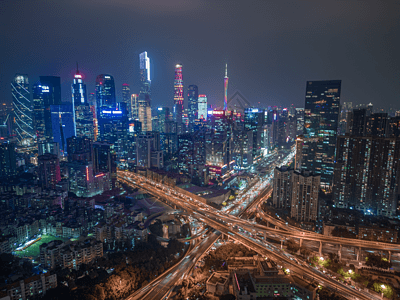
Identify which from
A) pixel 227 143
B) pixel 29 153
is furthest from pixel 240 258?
pixel 29 153

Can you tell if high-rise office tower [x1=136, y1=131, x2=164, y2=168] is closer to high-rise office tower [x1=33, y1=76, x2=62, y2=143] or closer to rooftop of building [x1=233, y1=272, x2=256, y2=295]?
high-rise office tower [x1=33, y1=76, x2=62, y2=143]

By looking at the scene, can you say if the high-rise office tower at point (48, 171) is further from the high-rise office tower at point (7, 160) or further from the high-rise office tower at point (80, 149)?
the high-rise office tower at point (7, 160)

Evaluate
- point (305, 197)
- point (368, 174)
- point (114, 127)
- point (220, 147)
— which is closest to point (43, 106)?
point (114, 127)

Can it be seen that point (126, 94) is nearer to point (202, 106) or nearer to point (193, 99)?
point (193, 99)

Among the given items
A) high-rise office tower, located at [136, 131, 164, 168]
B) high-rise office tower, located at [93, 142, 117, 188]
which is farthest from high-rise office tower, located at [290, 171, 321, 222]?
high-rise office tower, located at [136, 131, 164, 168]

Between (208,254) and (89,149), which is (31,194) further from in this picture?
(208,254)

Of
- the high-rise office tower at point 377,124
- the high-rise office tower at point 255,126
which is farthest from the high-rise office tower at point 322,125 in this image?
the high-rise office tower at point 255,126
